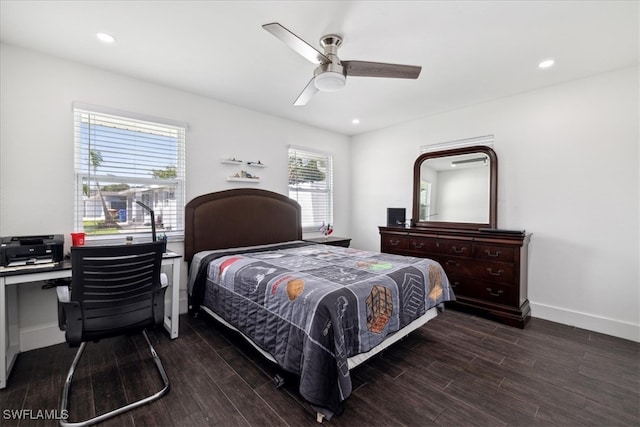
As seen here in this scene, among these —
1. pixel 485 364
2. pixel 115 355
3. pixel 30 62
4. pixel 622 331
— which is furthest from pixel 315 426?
pixel 30 62

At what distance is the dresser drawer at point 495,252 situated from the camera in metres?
3.09

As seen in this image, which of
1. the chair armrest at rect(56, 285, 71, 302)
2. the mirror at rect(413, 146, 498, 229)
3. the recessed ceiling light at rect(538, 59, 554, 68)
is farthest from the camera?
the mirror at rect(413, 146, 498, 229)

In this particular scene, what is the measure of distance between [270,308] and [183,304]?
74.9 inches

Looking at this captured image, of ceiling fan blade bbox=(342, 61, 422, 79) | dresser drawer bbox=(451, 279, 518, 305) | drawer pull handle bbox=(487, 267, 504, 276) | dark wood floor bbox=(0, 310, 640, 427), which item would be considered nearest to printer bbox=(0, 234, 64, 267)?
dark wood floor bbox=(0, 310, 640, 427)

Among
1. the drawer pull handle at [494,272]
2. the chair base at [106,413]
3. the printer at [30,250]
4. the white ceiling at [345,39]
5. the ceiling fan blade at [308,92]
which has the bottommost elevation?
the chair base at [106,413]

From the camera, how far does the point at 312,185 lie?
4.85 metres

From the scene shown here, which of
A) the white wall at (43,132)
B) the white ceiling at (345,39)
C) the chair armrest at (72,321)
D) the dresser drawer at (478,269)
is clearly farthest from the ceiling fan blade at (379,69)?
the chair armrest at (72,321)

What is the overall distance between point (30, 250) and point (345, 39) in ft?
9.98

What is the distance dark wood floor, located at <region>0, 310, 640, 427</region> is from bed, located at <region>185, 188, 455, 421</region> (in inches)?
9.3

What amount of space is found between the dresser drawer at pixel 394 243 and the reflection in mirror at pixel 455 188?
1.78 feet

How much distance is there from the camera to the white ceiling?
77.0 inches

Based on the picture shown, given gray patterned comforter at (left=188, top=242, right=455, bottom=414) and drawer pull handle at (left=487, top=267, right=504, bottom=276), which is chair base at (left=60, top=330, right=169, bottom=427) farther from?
drawer pull handle at (left=487, top=267, right=504, bottom=276)

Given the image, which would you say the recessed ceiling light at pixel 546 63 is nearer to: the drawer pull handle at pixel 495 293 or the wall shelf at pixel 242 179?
the drawer pull handle at pixel 495 293

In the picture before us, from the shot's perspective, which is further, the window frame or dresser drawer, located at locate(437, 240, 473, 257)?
the window frame
